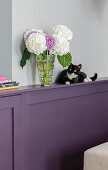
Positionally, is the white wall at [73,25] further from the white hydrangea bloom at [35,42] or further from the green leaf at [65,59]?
the green leaf at [65,59]

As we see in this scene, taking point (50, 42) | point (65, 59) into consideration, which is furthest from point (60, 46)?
point (65, 59)

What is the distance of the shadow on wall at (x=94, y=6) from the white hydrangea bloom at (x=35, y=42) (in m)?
0.86

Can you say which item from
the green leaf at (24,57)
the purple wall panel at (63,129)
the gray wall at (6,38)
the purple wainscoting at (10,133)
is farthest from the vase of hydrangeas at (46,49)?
the purple wainscoting at (10,133)

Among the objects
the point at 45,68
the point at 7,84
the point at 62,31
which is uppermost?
the point at 62,31

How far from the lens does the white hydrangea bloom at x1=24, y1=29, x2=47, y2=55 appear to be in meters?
2.43

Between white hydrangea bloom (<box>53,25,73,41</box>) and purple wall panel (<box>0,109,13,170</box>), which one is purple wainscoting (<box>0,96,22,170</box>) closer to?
purple wall panel (<box>0,109,13,170</box>)

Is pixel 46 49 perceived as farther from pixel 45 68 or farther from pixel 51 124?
pixel 51 124

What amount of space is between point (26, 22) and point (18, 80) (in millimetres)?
441

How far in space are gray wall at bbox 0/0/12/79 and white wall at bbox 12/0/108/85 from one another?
3 cm

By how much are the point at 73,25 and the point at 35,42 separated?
0.73 meters

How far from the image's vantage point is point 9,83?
2.32 metres

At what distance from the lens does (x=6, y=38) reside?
2.47 meters

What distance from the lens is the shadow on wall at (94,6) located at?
3.19 m

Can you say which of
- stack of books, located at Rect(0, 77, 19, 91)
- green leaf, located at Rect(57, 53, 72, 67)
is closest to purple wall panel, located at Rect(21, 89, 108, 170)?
stack of books, located at Rect(0, 77, 19, 91)
